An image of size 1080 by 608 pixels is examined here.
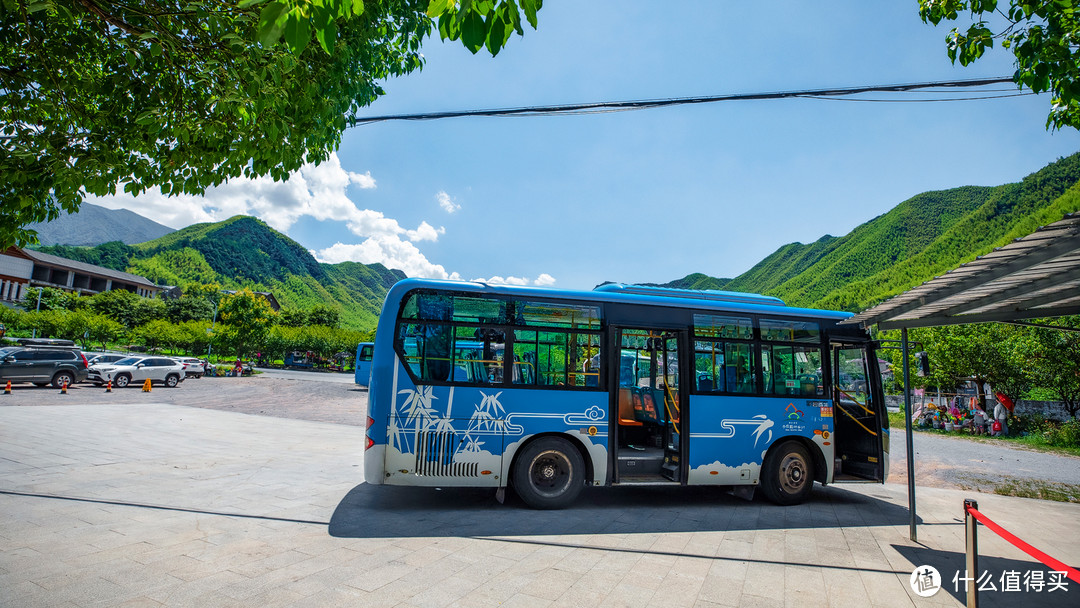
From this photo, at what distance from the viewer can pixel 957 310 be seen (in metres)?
5.91

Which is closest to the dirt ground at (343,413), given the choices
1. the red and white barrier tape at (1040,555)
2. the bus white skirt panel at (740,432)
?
the bus white skirt panel at (740,432)

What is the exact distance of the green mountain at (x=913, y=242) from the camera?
221 ft

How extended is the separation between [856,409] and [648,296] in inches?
160

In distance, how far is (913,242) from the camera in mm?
88375

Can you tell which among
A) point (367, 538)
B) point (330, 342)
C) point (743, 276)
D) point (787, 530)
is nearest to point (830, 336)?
point (787, 530)

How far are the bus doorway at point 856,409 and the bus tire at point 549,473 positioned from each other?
14.6 ft

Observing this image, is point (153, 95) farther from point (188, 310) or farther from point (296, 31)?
point (188, 310)

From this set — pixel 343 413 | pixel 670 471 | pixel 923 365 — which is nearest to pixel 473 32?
pixel 670 471

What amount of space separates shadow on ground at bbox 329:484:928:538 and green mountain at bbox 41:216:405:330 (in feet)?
463

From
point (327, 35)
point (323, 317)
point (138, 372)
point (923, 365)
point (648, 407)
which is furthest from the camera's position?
point (323, 317)

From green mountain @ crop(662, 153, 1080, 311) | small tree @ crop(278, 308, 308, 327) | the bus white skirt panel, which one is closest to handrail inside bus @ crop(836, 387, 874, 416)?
the bus white skirt panel

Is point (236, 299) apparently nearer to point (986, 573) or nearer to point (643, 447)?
point (643, 447)

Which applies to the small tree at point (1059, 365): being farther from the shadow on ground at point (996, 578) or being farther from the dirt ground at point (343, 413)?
the shadow on ground at point (996, 578)

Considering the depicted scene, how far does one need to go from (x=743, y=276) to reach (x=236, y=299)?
399ft
